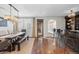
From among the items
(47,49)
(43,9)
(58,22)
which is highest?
(43,9)

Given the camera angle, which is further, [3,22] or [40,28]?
[40,28]

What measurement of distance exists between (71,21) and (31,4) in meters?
1.01

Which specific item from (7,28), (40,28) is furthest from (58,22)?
(7,28)

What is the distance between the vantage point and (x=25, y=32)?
2.91m

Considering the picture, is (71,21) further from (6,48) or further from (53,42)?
(6,48)

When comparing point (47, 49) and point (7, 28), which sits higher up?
point (7, 28)

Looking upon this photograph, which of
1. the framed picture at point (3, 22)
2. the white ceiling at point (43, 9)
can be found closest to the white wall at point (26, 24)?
the white ceiling at point (43, 9)

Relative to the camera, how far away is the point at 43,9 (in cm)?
280

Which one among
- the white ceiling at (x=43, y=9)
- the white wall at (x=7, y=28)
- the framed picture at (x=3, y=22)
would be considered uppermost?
the white ceiling at (x=43, y=9)

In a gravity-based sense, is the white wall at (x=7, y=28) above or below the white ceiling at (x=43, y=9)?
below

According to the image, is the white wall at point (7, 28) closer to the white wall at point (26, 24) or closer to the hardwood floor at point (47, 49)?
the white wall at point (26, 24)

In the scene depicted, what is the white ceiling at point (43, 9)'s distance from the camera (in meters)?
2.74

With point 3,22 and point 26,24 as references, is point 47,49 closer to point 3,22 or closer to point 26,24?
point 26,24
